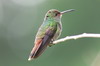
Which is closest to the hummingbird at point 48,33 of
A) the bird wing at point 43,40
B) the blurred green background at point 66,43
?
the bird wing at point 43,40

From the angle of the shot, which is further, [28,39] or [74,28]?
[28,39]

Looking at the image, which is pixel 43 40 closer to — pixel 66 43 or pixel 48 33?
pixel 48 33

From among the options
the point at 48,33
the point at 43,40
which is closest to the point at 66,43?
the point at 48,33

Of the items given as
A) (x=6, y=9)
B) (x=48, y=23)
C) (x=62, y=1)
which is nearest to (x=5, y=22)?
(x=6, y=9)

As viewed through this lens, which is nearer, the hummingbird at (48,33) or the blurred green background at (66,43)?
the hummingbird at (48,33)

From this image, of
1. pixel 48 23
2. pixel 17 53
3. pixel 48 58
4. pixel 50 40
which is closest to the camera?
pixel 50 40

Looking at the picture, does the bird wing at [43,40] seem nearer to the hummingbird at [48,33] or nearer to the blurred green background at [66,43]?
the hummingbird at [48,33]

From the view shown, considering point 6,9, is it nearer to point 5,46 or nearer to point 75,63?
point 5,46

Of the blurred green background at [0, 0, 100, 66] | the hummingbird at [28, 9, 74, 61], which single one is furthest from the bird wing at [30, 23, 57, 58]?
the blurred green background at [0, 0, 100, 66]
